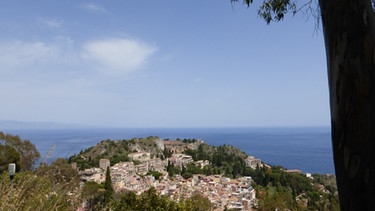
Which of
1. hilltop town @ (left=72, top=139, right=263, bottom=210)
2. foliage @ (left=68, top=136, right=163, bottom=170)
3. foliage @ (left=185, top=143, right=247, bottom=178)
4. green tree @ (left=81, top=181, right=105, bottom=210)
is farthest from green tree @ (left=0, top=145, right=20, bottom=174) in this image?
foliage @ (left=185, top=143, right=247, bottom=178)

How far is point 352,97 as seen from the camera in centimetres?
81

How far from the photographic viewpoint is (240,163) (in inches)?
1832

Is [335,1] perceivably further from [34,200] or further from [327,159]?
[327,159]

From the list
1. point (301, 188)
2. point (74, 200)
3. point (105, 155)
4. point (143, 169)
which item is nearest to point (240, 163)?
point (301, 188)

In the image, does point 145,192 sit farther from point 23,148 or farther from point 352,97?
point 352,97

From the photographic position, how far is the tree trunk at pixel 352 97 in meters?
0.76

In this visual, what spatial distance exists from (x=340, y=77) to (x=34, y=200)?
7.07ft

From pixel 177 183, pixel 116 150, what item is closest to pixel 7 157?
pixel 177 183

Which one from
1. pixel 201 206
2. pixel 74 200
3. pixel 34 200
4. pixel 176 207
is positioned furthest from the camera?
pixel 201 206

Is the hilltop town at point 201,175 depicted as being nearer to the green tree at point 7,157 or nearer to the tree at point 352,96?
the green tree at point 7,157

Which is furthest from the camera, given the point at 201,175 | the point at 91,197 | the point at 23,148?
the point at 201,175

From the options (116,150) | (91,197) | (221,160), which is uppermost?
(91,197)

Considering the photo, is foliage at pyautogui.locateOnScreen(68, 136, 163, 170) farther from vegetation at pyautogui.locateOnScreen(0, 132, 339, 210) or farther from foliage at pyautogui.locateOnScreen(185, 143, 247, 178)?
foliage at pyautogui.locateOnScreen(185, 143, 247, 178)

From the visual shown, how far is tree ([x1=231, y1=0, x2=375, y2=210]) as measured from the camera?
0.76 metres
